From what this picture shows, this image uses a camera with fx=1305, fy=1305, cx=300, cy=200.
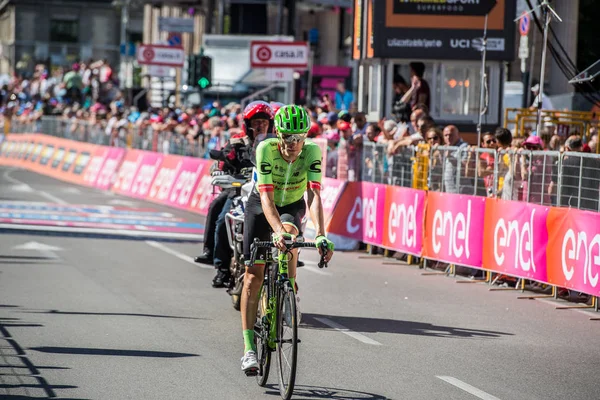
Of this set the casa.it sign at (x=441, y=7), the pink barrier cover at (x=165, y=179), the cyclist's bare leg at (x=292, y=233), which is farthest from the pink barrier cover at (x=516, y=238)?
the pink barrier cover at (x=165, y=179)

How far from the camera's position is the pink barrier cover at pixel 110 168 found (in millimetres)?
34062

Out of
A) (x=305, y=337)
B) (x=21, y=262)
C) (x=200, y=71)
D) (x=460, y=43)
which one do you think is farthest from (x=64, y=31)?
(x=305, y=337)

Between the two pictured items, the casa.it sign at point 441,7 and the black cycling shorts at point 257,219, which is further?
the casa.it sign at point 441,7

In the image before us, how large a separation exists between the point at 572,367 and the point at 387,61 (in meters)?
15.6

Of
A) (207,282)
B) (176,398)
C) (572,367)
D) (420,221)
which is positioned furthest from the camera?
(420,221)

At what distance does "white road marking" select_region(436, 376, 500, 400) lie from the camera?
27.8 feet

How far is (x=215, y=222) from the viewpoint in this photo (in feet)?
44.5

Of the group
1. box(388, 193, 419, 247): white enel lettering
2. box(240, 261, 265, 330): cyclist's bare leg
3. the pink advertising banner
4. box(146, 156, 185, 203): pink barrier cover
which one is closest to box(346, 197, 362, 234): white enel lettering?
box(388, 193, 419, 247): white enel lettering

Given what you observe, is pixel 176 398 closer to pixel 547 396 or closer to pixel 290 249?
pixel 290 249

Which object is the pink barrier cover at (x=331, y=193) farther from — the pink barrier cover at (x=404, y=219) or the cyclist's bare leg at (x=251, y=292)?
the cyclist's bare leg at (x=251, y=292)

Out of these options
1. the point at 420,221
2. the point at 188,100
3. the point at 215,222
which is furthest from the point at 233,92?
the point at 215,222

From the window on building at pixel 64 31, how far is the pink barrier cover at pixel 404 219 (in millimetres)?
91107

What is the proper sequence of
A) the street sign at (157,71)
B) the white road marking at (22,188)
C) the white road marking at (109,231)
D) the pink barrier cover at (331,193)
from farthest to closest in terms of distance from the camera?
the street sign at (157,71) → the white road marking at (22,188) → the white road marking at (109,231) → the pink barrier cover at (331,193)

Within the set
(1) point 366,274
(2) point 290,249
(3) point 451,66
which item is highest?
(3) point 451,66
